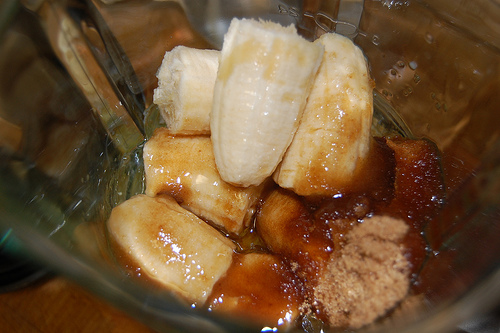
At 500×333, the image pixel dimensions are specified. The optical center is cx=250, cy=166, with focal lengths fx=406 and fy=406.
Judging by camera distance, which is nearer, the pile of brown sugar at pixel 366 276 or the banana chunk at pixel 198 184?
the pile of brown sugar at pixel 366 276

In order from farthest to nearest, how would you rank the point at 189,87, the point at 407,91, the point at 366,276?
the point at 407,91 < the point at 189,87 < the point at 366,276

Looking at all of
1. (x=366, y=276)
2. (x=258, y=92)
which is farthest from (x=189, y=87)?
(x=366, y=276)

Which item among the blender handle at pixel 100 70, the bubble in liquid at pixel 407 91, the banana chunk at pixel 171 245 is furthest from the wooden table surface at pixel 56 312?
the bubble in liquid at pixel 407 91

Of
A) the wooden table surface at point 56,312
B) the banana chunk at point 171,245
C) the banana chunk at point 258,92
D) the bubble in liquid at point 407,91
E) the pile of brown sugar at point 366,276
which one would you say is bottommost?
the wooden table surface at point 56,312

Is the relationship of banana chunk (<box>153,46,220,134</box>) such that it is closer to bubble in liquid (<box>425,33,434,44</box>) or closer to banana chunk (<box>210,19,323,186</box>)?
banana chunk (<box>210,19,323,186</box>)

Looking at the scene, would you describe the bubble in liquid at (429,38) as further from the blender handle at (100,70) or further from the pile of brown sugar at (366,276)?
the blender handle at (100,70)

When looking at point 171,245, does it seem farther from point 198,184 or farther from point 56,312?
point 56,312
